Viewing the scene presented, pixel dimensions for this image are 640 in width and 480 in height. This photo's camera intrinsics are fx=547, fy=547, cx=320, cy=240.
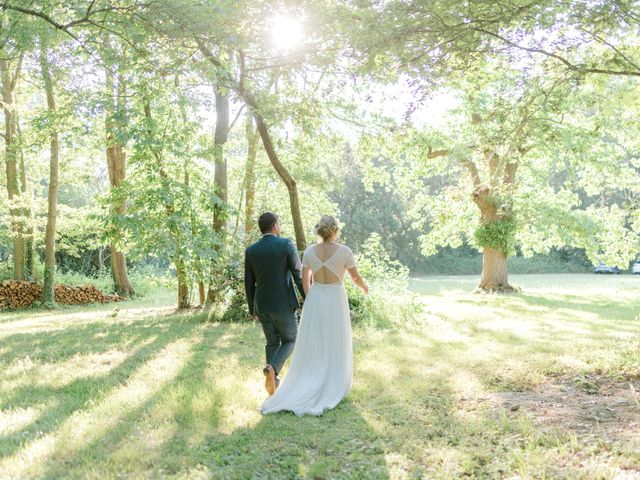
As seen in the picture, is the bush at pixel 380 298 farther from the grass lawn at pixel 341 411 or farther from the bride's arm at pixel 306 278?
the bride's arm at pixel 306 278

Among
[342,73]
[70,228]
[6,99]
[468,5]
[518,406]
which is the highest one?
[6,99]

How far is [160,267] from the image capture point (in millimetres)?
33594

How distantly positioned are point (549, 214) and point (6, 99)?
17.7m

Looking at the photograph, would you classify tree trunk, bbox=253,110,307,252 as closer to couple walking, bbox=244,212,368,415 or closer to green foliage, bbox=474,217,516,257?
couple walking, bbox=244,212,368,415

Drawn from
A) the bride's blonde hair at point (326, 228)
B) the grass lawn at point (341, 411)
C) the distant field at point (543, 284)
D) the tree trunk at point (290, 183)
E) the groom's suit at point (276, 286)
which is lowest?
the distant field at point (543, 284)

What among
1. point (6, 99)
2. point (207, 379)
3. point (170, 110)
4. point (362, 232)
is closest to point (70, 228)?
point (6, 99)

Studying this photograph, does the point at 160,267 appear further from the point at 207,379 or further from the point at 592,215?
the point at 207,379

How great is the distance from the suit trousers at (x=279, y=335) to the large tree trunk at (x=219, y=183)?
5.71 meters

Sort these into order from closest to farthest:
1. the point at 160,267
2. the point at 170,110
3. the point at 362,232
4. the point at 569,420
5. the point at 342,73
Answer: the point at 569,420
the point at 342,73
the point at 170,110
the point at 160,267
the point at 362,232

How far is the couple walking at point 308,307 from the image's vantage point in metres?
5.61

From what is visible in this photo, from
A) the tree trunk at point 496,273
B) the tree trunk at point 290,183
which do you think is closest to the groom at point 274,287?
the tree trunk at point 290,183

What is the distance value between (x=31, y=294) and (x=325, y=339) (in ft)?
50.5

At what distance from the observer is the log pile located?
17250mm

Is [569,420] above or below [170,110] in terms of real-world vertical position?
below
